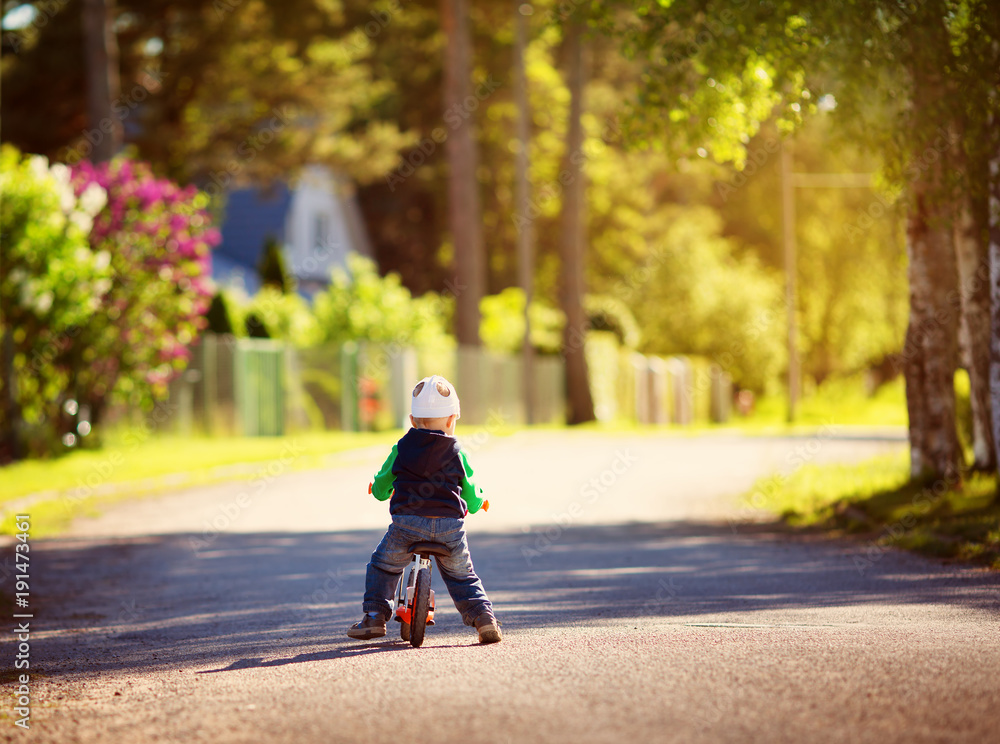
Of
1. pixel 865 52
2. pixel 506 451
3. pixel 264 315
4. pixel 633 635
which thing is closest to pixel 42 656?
pixel 633 635

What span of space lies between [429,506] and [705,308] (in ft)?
163

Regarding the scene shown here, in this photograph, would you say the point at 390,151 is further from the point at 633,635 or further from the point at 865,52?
the point at 633,635

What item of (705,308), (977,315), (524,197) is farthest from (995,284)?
(705,308)

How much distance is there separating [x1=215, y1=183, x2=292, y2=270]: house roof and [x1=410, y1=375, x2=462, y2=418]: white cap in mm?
39734

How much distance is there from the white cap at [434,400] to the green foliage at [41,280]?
13.3 meters

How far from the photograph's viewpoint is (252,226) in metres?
47.5

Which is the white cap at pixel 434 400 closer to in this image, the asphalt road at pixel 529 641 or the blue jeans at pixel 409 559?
the blue jeans at pixel 409 559

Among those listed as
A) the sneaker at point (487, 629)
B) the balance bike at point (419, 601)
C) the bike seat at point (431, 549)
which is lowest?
the sneaker at point (487, 629)

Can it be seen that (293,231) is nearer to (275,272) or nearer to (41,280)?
(275,272)

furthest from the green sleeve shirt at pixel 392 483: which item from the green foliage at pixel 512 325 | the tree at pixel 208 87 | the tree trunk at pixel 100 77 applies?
the green foliage at pixel 512 325

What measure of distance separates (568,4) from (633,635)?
935cm

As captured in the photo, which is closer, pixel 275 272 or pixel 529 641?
pixel 529 641

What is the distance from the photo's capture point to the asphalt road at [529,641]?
5.28 meters

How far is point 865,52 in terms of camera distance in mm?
12398
